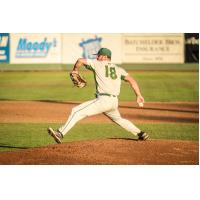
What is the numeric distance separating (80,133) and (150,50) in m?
11.4

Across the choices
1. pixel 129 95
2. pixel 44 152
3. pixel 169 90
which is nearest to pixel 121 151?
pixel 44 152

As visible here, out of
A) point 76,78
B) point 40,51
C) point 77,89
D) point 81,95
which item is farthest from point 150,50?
point 76,78

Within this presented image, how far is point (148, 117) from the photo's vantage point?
1051cm

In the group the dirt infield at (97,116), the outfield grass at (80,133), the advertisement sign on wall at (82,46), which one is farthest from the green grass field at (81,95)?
the advertisement sign on wall at (82,46)

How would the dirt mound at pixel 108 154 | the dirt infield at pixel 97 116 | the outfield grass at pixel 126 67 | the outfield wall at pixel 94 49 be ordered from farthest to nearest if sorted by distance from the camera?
the outfield grass at pixel 126 67, the outfield wall at pixel 94 49, the dirt infield at pixel 97 116, the dirt mound at pixel 108 154

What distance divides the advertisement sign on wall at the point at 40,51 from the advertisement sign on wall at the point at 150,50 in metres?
3.16

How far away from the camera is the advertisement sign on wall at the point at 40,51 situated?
16.1 metres

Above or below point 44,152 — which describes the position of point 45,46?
above

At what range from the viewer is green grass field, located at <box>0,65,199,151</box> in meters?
8.34

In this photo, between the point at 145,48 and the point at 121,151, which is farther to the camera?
the point at 145,48

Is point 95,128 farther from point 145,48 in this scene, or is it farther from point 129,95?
point 145,48

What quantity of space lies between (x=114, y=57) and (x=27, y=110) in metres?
9.45

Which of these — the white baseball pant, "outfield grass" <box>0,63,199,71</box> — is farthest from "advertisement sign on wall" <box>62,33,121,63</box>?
the white baseball pant

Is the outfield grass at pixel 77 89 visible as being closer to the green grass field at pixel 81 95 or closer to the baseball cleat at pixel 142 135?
the green grass field at pixel 81 95
